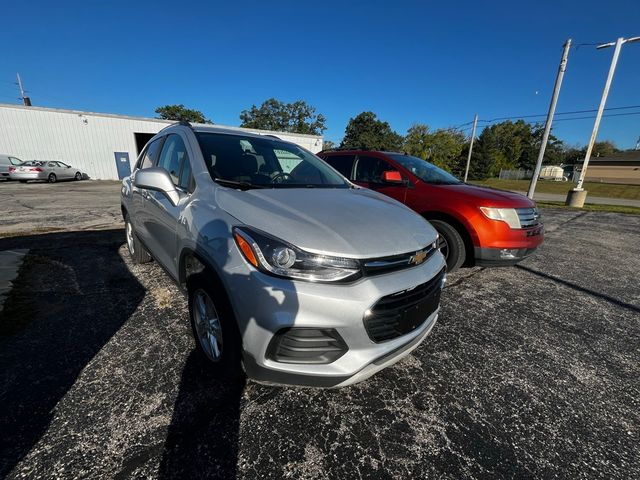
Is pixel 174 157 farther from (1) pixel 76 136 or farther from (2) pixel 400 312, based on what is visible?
(1) pixel 76 136

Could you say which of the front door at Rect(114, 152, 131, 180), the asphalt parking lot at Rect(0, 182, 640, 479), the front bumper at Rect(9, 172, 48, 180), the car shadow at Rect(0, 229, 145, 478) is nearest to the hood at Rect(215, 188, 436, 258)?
the asphalt parking lot at Rect(0, 182, 640, 479)

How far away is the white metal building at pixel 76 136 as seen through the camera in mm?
19891

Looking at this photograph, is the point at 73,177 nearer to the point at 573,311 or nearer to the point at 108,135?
the point at 108,135

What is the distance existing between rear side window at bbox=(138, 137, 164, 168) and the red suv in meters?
2.81

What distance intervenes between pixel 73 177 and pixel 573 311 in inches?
1094

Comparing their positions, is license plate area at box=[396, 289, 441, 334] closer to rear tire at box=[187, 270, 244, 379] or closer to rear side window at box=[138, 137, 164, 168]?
rear tire at box=[187, 270, 244, 379]

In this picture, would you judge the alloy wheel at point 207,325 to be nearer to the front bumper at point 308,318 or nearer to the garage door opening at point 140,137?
the front bumper at point 308,318

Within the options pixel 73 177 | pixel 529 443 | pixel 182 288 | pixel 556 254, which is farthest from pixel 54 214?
pixel 73 177

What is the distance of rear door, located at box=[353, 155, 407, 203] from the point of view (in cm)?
444

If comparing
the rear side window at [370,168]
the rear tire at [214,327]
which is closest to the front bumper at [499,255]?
the rear side window at [370,168]

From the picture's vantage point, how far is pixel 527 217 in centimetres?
378

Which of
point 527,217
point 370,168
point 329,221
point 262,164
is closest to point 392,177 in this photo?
point 370,168

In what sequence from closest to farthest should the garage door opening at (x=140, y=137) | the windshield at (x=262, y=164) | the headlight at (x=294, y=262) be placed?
the headlight at (x=294, y=262) → the windshield at (x=262, y=164) → the garage door opening at (x=140, y=137)

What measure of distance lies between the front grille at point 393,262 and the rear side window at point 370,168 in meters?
3.01
